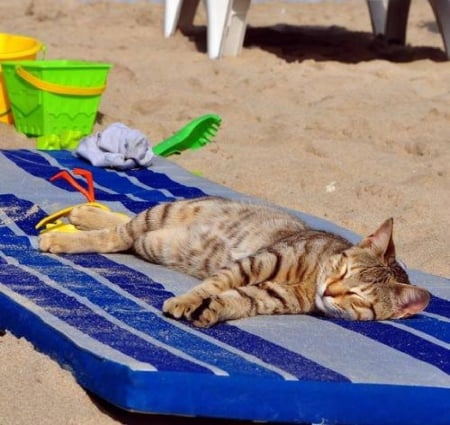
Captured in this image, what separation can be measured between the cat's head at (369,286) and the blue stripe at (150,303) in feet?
1.12

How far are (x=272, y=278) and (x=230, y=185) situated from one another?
2.22m

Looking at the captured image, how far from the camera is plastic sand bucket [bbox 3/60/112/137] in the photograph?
243 inches

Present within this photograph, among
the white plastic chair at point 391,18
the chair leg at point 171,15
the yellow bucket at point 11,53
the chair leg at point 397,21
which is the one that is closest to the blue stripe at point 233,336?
the yellow bucket at point 11,53

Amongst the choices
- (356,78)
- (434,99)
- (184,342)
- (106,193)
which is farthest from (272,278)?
(356,78)

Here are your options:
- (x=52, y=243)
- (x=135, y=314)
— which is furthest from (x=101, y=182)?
(x=135, y=314)

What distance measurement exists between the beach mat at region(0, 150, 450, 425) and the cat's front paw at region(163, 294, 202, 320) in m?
0.03

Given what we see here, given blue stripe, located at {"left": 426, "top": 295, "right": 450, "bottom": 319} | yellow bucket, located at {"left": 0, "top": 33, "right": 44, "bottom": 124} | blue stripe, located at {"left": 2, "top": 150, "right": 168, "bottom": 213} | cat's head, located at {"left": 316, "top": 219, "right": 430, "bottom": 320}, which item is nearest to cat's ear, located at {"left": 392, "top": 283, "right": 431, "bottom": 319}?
cat's head, located at {"left": 316, "top": 219, "right": 430, "bottom": 320}

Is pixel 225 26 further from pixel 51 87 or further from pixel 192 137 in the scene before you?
pixel 51 87

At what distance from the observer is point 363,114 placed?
7031 mm

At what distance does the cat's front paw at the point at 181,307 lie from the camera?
130 inches

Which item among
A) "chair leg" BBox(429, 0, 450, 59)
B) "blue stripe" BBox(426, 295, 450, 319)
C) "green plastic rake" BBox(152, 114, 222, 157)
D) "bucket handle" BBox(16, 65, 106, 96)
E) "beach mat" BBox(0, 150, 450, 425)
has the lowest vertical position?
"green plastic rake" BBox(152, 114, 222, 157)

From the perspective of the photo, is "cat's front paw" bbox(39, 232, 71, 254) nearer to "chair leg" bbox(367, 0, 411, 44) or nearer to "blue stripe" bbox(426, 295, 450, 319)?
"blue stripe" bbox(426, 295, 450, 319)

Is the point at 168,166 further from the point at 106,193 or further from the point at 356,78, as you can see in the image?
the point at 356,78

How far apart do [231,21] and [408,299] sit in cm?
541
